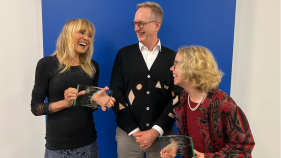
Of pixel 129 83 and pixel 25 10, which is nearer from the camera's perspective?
pixel 129 83

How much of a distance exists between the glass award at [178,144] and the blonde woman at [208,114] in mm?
11

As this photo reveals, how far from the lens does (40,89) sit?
158cm

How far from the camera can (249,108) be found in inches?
86.7

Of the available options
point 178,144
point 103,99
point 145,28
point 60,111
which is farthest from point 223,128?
point 60,111

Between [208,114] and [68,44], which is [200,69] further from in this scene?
[68,44]

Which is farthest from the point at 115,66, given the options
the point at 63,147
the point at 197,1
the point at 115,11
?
the point at 197,1

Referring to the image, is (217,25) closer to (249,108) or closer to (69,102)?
(249,108)

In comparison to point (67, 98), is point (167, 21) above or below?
above

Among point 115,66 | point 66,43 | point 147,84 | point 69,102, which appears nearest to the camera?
point 69,102

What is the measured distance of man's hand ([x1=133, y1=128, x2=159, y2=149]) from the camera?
177 centimetres

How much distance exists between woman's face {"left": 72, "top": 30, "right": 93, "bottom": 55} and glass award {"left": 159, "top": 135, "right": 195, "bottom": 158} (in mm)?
1067

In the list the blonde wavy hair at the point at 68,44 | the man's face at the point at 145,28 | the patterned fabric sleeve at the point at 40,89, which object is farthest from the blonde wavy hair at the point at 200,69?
the patterned fabric sleeve at the point at 40,89

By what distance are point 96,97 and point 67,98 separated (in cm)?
22

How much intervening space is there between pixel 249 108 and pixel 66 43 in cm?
208
